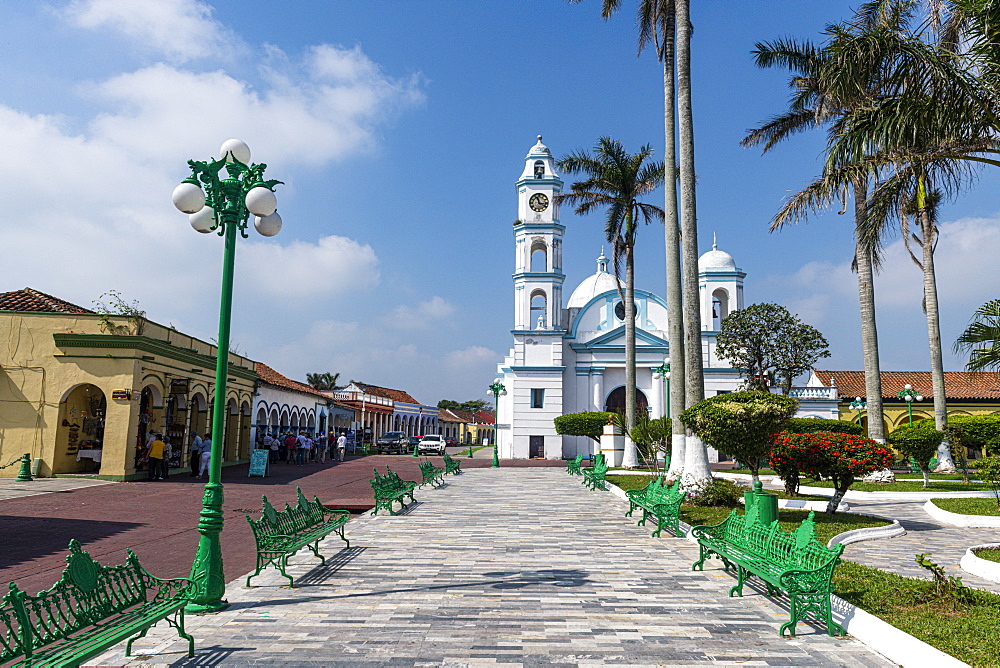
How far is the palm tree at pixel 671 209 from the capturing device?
15.7m

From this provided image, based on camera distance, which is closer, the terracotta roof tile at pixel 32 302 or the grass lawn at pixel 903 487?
the grass lawn at pixel 903 487

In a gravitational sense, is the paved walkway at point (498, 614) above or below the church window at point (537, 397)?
below

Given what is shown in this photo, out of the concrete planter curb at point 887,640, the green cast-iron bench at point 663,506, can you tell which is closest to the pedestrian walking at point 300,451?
the green cast-iron bench at point 663,506

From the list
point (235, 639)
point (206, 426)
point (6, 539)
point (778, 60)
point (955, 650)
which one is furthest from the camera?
point (206, 426)

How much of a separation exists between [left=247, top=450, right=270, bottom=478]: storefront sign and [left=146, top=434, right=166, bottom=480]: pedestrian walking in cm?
275

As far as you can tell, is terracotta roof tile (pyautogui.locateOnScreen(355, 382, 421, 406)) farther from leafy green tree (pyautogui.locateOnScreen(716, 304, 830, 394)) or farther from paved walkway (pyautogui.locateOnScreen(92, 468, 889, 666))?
paved walkway (pyautogui.locateOnScreen(92, 468, 889, 666))

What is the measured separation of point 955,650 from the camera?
4.79 metres

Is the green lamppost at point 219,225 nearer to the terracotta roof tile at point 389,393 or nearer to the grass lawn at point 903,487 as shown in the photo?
the grass lawn at point 903,487

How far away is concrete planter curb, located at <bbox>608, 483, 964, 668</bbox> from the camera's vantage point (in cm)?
458

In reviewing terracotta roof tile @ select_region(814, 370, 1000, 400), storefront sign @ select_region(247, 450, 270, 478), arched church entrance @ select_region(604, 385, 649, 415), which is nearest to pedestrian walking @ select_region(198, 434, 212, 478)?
storefront sign @ select_region(247, 450, 270, 478)

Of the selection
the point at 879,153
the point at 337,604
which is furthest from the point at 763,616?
the point at 879,153

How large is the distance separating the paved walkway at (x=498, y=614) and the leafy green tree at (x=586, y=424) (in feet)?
90.5

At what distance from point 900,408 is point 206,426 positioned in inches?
1597

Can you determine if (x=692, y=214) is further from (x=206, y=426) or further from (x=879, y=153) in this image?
(x=206, y=426)
